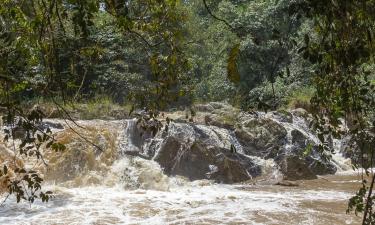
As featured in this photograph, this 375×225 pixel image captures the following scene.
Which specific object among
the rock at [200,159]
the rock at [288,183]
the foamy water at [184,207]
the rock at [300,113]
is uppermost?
the rock at [300,113]

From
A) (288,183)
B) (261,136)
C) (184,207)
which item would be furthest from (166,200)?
(261,136)

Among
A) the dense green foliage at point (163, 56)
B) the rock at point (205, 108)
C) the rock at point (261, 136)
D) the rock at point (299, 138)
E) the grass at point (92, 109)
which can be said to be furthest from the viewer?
the rock at point (205, 108)

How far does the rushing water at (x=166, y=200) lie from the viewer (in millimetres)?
6754

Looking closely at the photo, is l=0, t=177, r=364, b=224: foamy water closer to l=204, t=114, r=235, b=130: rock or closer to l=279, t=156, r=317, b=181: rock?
l=279, t=156, r=317, b=181: rock

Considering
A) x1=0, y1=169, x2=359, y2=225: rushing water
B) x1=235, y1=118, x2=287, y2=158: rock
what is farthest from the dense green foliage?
x1=235, y1=118, x2=287, y2=158: rock

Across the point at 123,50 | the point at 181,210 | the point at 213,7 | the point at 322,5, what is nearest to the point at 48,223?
the point at 181,210

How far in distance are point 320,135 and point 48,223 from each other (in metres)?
4.69

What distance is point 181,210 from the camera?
23.9ft

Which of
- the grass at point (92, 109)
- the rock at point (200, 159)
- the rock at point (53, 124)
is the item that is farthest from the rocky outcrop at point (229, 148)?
the grass at point (92, 109)

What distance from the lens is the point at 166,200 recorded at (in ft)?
26.3

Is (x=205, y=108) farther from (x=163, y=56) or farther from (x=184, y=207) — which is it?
(x=163, y=56)

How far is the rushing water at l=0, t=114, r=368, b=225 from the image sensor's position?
6.75m

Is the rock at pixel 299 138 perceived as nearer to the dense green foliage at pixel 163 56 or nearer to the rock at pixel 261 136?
the rock at pixel 261 136

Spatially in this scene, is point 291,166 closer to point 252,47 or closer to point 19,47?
point 252,47
